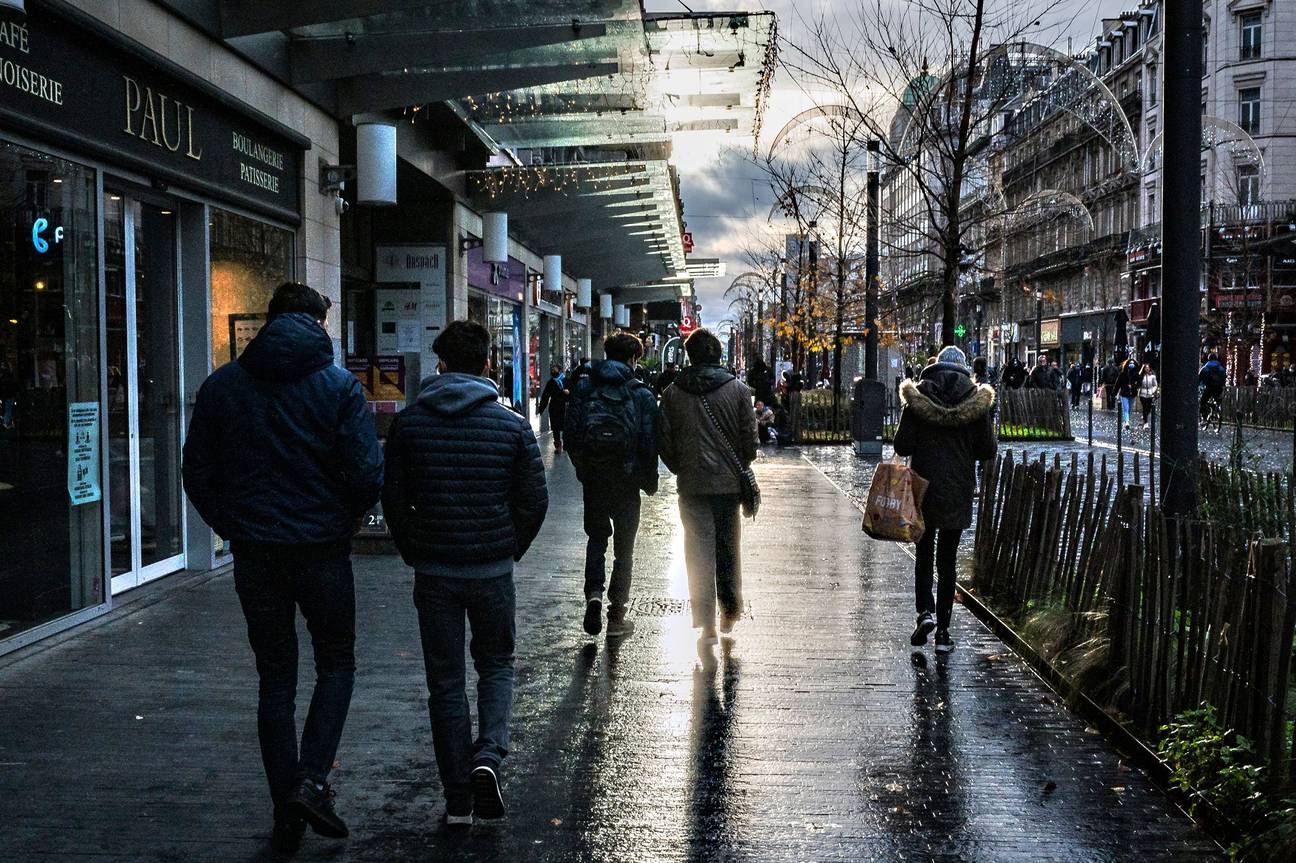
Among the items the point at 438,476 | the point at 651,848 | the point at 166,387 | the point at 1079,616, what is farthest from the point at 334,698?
the point at 166,387

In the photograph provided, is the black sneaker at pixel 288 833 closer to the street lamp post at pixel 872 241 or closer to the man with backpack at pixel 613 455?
the man with backpack at pixel 613 455

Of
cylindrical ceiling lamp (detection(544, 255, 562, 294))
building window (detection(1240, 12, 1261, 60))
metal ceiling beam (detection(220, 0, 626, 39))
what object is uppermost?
building window (detection(1240, 12, 1261, 60))

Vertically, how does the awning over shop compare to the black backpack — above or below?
above

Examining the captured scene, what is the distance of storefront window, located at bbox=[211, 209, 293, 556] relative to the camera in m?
11.1

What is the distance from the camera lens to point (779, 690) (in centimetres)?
700

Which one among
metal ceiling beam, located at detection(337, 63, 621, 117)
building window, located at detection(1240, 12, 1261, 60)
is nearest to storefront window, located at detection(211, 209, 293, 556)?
metal ceiling beam, located at detection(337, 63, 621, 117)

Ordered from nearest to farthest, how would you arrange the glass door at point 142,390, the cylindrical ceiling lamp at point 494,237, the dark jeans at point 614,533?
1. the dark jeans at point 614,533
2. the glass door at point 142,390
3. the cylindrical ceiling lamp at point 494,237

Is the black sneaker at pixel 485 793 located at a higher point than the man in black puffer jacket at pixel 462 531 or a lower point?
lower

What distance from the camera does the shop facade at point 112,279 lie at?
7.79 metres

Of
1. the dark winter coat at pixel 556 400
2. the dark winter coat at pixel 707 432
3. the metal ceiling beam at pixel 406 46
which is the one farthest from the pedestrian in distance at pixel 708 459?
the dark winter coat at pixel 556 400

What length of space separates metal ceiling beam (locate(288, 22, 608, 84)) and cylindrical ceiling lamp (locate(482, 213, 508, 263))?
30.0 feet

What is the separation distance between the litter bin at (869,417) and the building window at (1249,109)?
33803 millimetres

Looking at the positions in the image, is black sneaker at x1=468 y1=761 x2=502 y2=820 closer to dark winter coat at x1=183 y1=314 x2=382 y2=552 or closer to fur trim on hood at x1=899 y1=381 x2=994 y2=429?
dark winter coat at x1=183 y1=314 x2=382 y2=552

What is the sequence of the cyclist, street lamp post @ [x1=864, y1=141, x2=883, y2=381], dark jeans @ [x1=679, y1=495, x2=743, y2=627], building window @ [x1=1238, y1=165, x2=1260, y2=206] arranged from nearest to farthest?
dark jeans @ [x1=679, y1=495, x2=743, y2=627] < street lamp post @ [x1=864, y1=141, x2=883, y2=381] < the cyclist < building window @ [x1=1238, y1=165, x2=1260, y2=206]
